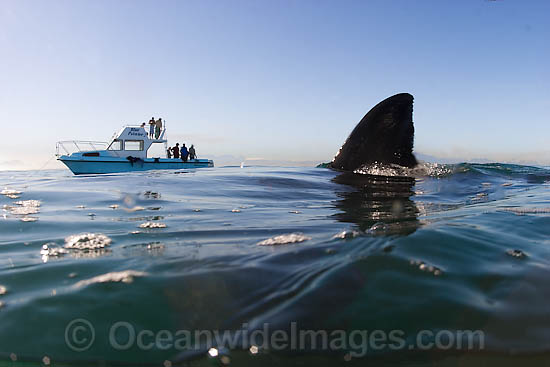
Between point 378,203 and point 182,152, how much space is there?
29683 millimetres

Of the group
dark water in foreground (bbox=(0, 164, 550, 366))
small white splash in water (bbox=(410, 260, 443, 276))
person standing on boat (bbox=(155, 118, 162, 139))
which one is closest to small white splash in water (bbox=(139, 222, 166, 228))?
dark water in foreground (bbox=(0, 164, 550, 366))

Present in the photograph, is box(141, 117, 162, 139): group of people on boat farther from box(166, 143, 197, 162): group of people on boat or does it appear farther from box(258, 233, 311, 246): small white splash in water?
box(258, 233, 311, 246): small white splash in water

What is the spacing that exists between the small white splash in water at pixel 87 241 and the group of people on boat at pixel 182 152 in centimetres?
3087

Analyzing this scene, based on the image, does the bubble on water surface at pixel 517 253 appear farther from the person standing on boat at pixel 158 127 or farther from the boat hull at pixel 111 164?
the person standing on boat at pixel 158 127

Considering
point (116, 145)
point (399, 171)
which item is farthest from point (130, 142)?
point (399, 171)

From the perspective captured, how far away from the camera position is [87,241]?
3387 millimetres

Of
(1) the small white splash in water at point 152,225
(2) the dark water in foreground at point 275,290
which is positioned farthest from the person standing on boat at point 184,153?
(1) the small white splash in water at point 152,225

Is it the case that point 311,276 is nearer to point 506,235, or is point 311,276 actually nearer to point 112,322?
point 112,322

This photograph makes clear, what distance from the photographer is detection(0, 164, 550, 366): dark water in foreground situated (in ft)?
5.58

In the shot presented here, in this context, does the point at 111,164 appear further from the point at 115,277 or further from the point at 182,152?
the point at 115,277

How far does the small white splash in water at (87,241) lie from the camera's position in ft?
10.6

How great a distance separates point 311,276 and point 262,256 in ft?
1.84

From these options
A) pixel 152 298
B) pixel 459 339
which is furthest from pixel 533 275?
pixel 152 298

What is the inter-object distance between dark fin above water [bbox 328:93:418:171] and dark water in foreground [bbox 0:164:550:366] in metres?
4.81
